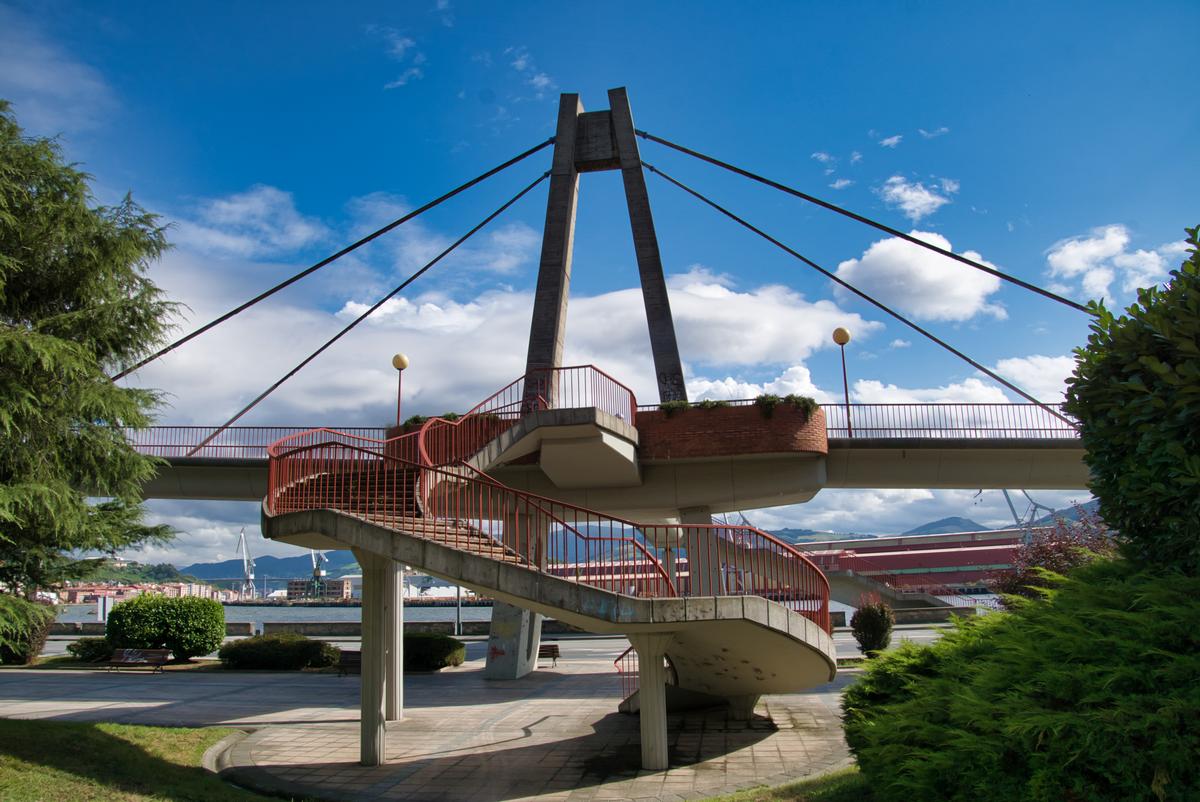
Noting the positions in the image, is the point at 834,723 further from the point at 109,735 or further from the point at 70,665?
the point at 70,665

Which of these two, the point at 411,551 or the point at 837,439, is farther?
the point at 837,439

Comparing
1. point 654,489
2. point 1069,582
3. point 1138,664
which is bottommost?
point 1138,664

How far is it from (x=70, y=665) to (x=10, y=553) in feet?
49.0

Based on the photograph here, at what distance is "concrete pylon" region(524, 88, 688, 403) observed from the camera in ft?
68.6

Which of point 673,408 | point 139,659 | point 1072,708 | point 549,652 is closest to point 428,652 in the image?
point 549,652

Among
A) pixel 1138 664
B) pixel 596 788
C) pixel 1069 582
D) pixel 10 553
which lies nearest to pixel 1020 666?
pixel 1138 664

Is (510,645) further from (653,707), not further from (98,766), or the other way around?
(98,766)

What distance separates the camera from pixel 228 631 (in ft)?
120

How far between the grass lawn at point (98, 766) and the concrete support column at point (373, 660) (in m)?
1.95

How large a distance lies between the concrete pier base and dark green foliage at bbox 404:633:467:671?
2246 mm

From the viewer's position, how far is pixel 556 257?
22766 mm

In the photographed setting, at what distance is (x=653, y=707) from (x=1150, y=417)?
7.03 metres

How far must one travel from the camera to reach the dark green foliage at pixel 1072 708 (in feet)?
13.8

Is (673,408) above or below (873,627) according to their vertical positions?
above
